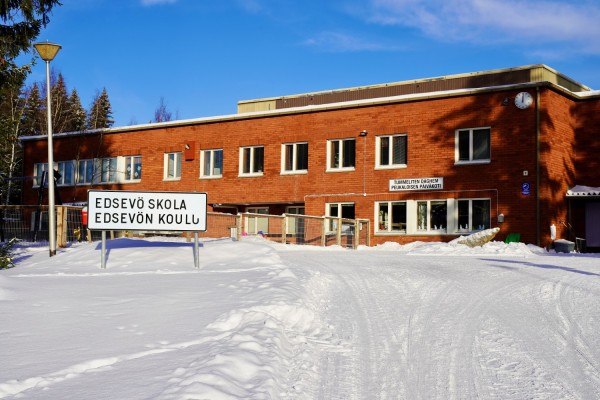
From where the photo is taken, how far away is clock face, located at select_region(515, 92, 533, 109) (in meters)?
27.1

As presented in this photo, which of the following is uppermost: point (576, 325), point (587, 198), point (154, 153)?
point (154, 153)

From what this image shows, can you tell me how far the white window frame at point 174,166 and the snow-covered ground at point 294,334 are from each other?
23099 mm

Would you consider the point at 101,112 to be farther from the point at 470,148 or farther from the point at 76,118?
the point at 470,148

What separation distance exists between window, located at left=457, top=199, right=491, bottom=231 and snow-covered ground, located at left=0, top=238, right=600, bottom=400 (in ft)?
48.2

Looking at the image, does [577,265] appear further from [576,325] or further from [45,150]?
[45,150]

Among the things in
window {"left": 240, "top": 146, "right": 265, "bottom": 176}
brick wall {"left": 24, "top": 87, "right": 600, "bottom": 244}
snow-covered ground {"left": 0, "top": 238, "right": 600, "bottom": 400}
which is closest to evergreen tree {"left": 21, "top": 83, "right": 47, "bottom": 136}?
brick wall {"left": 24, "top": 87, "right": 600, "bottom": 244}

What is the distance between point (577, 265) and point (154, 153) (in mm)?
26038

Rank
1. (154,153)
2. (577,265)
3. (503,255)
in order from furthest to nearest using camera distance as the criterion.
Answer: (154,153), (503,255), (577,265)

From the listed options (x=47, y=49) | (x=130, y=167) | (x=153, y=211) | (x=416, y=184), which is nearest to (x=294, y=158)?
(x=416, y=184)

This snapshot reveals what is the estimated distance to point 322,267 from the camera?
49.9 feet

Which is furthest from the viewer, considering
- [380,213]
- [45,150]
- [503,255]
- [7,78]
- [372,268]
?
[45,150]

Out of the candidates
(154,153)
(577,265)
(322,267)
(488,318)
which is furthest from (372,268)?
(154,153)

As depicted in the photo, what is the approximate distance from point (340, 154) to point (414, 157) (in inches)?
150

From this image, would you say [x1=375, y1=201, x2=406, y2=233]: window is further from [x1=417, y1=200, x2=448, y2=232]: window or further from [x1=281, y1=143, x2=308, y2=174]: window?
[x1=281, y1=143, x2=308, y2=174]: window
